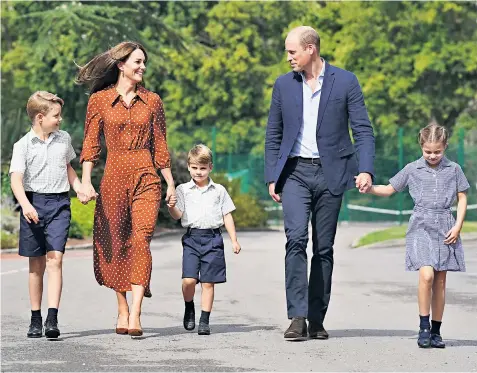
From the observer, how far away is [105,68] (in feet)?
32.9

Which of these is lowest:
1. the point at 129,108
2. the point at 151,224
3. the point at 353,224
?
the point at 353,224

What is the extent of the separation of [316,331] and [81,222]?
1524cm

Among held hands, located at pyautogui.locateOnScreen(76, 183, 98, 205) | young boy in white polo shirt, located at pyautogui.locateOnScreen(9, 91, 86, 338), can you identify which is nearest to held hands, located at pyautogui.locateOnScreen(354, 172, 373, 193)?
held hands, located at pyautogui.locateOnScreen(76, 183, 98, 205)

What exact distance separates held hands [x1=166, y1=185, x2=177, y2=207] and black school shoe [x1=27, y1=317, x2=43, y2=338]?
4.01 feet

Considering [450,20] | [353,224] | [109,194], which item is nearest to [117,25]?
[353,224]

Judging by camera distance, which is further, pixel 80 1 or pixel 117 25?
pixel 80 1

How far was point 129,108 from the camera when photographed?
391 inches

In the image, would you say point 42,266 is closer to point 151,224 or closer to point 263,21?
point 151,224

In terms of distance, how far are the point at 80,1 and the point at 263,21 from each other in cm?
1756

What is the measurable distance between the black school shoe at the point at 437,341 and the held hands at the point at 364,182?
1062 millimetres

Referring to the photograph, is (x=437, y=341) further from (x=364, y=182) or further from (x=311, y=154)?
(x=311, y=154)

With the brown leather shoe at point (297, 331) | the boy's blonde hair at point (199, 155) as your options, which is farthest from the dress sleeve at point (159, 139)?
the brown leather shoe at point (297, 331)

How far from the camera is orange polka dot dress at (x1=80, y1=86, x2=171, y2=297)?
32.4 feet

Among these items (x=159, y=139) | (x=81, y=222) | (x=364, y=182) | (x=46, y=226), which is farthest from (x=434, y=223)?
(x=81, y=222)
